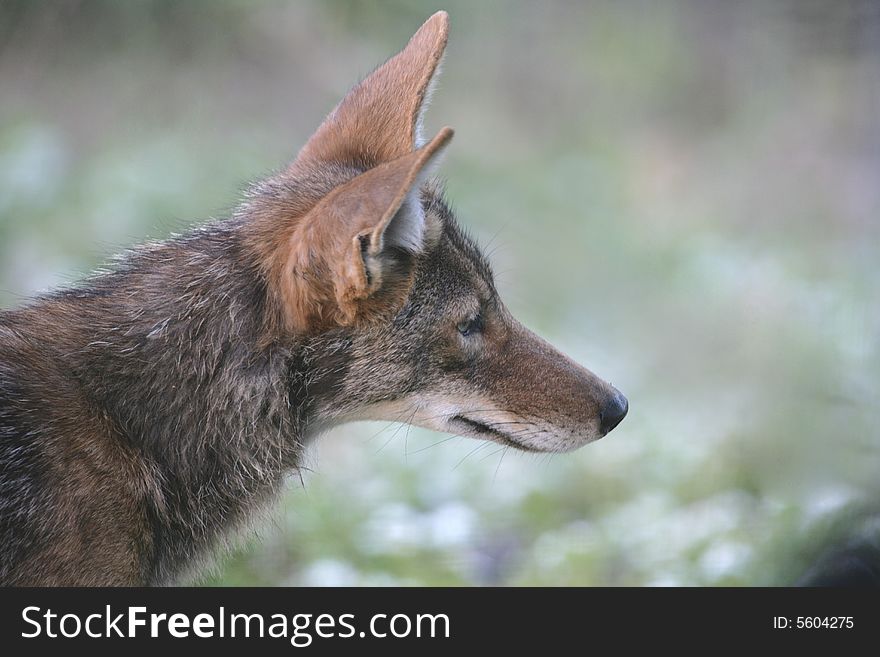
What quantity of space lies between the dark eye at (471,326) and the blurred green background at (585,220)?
1.94 feet

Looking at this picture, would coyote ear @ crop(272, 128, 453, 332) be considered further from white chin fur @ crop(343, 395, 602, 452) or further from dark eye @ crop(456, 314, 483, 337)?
white chin fur @ crop(343, 395, 602, 452)

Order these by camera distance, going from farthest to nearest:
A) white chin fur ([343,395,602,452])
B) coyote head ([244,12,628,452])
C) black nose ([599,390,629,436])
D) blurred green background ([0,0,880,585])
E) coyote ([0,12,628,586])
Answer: blurred green background ([0,0,880,585]), black nose ([599,390,629,436]), white chin fur ([343,395,602,452]), coyote head ([244,12,628,452]), coyote ([0,12,628,586])

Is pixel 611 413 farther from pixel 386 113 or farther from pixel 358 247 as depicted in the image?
pixel 386 113

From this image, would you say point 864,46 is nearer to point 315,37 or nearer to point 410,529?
point 410,529

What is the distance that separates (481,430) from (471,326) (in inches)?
14.0

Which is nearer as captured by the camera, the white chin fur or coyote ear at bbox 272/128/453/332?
coyote ear at bbox 272/128/453/332

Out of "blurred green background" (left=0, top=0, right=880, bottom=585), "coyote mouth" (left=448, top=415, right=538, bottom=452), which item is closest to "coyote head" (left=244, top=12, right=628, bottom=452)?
"coyote mouth" (left=448, top=415, right=538, bottom=452)

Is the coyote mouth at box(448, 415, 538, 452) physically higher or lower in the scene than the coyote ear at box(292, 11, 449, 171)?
lower

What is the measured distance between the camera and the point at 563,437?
11.5 feet

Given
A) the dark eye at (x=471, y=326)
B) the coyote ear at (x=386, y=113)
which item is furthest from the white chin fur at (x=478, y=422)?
the coyote ear at (x=386, y=113)

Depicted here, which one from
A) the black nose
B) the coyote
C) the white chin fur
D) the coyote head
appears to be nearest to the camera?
the coyote

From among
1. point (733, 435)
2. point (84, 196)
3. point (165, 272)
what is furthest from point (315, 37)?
point (165, 272)

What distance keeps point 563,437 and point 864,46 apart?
10.7 feet

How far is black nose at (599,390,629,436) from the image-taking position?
3.56 metres
